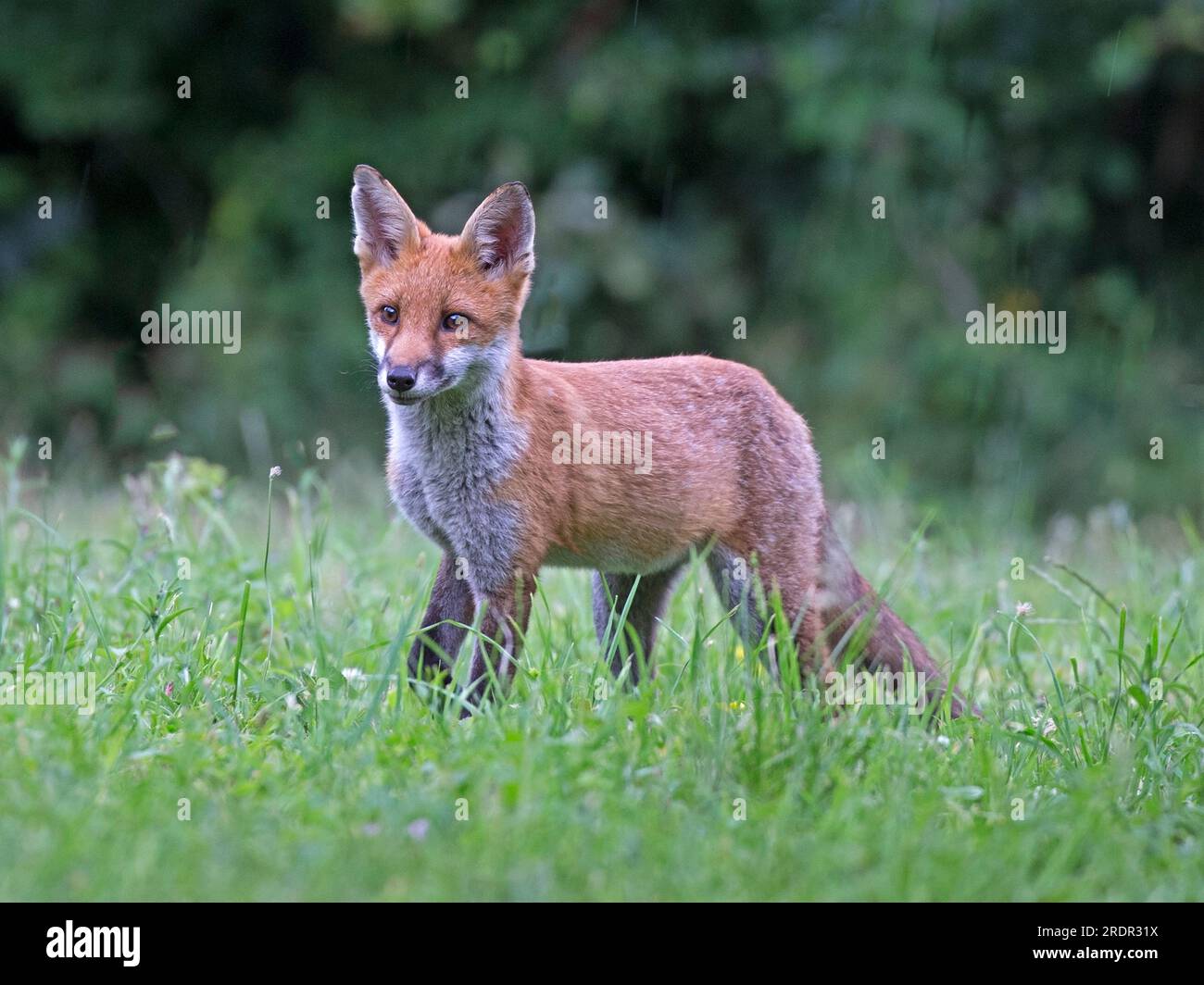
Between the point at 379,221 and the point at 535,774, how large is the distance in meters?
2.21

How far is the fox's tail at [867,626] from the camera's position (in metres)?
4.93

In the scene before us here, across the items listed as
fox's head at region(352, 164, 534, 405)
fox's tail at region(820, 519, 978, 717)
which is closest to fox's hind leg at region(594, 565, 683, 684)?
fox's tail at region(820, 519, 978, 717)

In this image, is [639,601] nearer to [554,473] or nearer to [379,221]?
[554,473]

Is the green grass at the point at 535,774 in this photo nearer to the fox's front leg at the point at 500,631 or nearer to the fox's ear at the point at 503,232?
the fox's front leg at the point at 500,631

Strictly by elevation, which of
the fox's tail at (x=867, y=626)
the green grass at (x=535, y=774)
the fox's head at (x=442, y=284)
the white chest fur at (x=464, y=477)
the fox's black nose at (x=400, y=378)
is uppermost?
the fox's head at (x=442, y=284)

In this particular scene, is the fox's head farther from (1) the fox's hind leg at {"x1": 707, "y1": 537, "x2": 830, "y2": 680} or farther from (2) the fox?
(1) the fox's hind leg at {"x1": 707, "y1": 537, "x2": 830, "y2": 680}

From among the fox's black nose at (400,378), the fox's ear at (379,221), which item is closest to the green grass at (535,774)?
the fox's black nose at (400,378)

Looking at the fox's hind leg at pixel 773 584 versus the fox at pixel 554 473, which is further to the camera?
the fox's hind leg at pixel 773 584

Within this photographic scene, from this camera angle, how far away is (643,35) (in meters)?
11.4

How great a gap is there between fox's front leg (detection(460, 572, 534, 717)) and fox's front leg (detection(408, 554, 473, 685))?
0.19 meters

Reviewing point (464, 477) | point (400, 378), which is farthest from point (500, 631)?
point (400, 378)

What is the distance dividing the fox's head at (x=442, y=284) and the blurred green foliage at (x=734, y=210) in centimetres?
564

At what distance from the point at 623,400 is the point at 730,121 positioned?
757cm

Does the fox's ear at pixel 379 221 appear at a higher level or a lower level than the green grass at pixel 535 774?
higher
